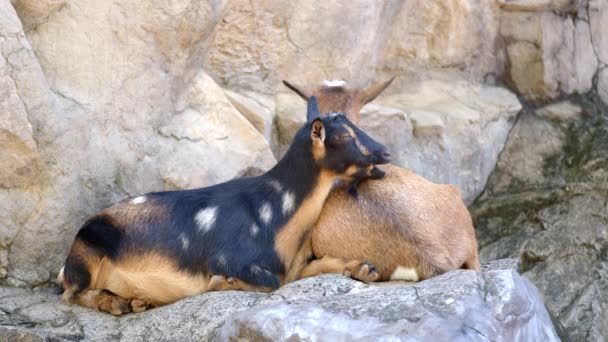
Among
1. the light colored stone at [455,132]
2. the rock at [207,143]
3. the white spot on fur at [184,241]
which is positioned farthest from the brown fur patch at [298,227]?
the light colored stone at [455,132]

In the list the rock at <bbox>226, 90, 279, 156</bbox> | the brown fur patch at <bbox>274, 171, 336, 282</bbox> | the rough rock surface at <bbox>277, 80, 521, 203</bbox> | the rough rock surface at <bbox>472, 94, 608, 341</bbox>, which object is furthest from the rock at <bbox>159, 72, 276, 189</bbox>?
the rough rock surface at <bbox>472, 94, 608, 341</bbox>

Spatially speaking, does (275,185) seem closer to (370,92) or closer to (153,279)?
(153,279)

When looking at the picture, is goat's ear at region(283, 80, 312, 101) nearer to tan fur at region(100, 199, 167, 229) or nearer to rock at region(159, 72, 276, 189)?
rock at region(159, 72, 276, 189)

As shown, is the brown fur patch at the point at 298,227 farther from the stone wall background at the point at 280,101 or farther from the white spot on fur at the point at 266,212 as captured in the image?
the stone wall background at the point at 280,101

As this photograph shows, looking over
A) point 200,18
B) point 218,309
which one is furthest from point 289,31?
point 218,309

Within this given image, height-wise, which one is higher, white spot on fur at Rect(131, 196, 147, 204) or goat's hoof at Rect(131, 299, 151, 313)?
white spot on fur at Rect(131, 196, 147, 204)

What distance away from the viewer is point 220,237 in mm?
5352

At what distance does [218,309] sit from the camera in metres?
4.86

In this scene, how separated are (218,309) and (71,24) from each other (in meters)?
2.12

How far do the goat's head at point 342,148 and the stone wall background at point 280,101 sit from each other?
48.4 inches

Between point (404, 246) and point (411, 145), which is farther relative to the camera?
point (411, 145)

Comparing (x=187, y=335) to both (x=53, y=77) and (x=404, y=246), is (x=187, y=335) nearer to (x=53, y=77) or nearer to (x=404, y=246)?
(x=404, y=246)

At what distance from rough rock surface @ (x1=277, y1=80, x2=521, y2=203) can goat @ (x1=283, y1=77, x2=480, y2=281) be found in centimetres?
193

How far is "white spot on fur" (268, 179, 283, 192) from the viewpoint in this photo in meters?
5.49
